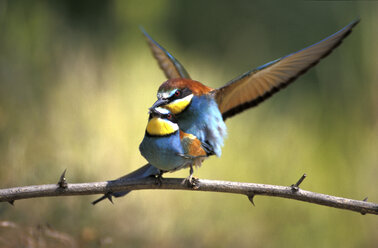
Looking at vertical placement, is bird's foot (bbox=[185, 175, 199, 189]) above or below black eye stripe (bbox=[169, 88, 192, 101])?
below

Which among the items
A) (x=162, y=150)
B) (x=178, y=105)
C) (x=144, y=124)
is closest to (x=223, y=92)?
(x=178, y=105)

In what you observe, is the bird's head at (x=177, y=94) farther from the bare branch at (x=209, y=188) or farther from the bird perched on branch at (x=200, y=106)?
the bare branch at (x=209, y=188)

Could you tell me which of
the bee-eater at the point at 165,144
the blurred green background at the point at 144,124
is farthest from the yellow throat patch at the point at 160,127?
the blurred green background at the point at 144,124

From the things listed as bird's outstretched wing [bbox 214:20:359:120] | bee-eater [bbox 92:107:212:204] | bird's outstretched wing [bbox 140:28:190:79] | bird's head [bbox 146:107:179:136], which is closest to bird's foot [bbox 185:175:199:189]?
bee-eater [bbox 92:107:212:204]

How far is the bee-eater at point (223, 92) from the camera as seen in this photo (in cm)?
143

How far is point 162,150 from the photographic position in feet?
4.61

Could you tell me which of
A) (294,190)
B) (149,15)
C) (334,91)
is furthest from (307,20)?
(294,190)

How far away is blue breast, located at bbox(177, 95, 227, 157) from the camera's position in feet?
5.00

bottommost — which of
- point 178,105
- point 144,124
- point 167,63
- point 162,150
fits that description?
point 144,124

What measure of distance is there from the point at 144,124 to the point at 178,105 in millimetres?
1671

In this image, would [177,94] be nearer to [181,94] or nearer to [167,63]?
[181,94]

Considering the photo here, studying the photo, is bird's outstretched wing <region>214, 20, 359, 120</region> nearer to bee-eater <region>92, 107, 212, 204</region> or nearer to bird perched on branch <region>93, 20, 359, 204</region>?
bird perched on branch <region>93, 20, 359, 204</region>

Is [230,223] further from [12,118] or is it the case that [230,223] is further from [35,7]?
[35,7]

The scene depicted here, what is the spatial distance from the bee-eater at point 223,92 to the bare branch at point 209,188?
0.68ft
